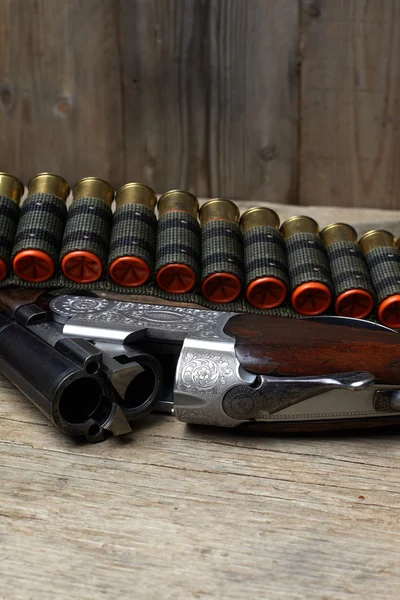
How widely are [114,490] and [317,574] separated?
0.40 m

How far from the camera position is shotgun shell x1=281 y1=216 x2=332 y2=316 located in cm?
203

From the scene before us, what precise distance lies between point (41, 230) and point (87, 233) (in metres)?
0.11

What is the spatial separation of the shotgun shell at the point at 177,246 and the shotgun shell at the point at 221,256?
1.0 inches

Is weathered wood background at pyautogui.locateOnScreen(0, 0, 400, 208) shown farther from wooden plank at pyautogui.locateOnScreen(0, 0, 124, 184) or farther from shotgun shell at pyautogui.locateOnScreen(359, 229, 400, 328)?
shotgun shell at pyautogui.locateOnScreen(359, 229, 400, 328)

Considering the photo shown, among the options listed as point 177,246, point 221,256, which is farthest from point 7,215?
point 221,256

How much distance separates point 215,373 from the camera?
1.60 metres

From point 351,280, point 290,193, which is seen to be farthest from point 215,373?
point 290,193

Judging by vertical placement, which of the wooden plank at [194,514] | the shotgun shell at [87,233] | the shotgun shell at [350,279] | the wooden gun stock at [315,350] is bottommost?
the wooden plank at [194,514]

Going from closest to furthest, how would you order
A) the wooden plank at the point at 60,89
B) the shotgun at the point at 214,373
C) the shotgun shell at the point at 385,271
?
the shotgun at the point at 214,373
the shotgun shell at the point at 385,271
the wooden plank at the point at 60,89

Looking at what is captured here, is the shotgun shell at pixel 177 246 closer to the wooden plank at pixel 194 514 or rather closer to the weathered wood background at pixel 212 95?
the wooden plank at pixel 194 514

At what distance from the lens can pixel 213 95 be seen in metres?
2.85

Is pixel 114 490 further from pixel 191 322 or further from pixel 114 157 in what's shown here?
pixel 114 157

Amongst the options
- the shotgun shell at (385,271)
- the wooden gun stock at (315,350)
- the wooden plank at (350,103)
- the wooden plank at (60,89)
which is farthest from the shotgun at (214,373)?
the wooden plank at (60,89)

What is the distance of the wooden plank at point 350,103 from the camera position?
266 centimetres
